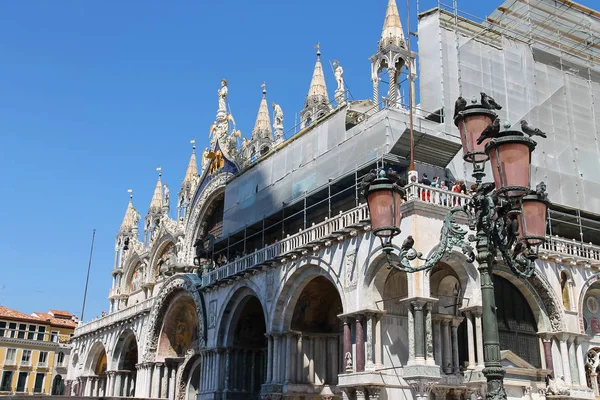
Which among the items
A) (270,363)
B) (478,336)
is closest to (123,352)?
(270,363)

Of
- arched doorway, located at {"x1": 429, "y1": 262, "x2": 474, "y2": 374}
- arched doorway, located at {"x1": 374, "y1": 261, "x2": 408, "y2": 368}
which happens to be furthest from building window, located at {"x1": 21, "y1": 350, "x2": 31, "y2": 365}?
arched doorway, located at {"x1": 429, "y1": 262, "x2": 474, "y2": 374}

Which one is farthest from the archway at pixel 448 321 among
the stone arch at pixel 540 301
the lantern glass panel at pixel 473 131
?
the lantern glass panel at pixel 473 131

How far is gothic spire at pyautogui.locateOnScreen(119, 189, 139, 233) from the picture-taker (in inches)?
1848

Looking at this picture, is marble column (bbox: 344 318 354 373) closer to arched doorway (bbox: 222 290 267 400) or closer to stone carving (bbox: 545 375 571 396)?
stone carving (bbox: 545 375 571 396)

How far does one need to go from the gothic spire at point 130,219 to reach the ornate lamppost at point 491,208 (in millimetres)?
39544

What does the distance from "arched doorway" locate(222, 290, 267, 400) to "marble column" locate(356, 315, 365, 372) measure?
7.48 m

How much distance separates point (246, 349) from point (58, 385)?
3380 cm

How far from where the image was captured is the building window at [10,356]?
5141 centimetres

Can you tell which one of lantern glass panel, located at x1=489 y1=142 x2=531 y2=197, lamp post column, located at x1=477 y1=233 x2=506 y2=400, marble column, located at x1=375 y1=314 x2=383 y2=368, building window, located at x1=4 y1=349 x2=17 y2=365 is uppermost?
building window, located at x1=4 y1=349 x2=17 y2=365

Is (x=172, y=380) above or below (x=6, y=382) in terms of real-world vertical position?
below

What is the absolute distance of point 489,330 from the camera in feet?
25.3

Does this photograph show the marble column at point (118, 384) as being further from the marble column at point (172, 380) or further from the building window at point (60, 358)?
the building window at point (60, 358)

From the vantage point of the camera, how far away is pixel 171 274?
1254 inches

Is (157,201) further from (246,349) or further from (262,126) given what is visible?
(246,349)
